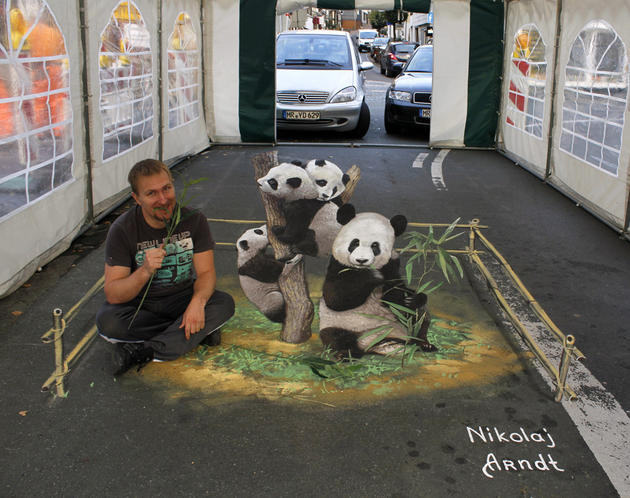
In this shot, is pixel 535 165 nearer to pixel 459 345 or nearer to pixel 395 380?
pixel 459 345

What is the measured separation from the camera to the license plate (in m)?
12.2

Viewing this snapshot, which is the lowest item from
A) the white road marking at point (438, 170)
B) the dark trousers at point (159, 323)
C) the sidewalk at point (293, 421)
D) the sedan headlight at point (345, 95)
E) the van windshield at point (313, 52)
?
the sidewalk at point (293, 421)

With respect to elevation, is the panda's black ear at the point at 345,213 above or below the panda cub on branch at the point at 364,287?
above

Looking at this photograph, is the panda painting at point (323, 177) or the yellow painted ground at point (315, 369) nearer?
the yellow painted ground at point (315, 369)

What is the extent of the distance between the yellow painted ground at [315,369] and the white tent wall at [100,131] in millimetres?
3385

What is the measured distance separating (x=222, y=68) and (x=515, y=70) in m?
5.13

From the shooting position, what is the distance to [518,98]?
10.9m

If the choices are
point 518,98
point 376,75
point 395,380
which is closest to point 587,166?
point 518,98

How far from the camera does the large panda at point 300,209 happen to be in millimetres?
4629

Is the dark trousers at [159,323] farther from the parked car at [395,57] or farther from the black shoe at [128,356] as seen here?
the parked car at [395,57]

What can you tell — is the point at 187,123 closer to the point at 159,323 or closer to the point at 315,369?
the point at 159,323

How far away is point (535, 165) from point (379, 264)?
668 cm

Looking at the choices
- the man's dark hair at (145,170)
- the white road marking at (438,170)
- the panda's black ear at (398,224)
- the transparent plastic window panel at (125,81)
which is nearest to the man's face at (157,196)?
the man's dark hair at (145,170)

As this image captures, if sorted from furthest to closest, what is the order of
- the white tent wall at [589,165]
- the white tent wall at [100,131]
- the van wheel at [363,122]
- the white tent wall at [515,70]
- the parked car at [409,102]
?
1. the parked car at [409,102]
2. the van wheel at [363,122]
3. the white tent wall at [515,70]
4. the white tent wall at [589,165]
5. the white tent wall at [100,131]
